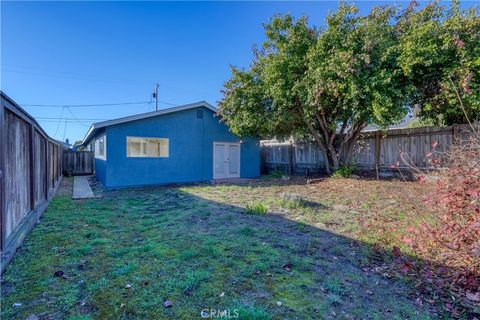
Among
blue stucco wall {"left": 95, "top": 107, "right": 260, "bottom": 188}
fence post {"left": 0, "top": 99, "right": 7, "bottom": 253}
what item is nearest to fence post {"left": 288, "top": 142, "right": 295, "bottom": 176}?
blue stucco wall {"left": 95, "top": 107, "right": 260, "bottom": 188}

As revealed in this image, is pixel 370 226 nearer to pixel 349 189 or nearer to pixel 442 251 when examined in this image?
pixel 442 251

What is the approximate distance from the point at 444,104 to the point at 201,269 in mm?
8878

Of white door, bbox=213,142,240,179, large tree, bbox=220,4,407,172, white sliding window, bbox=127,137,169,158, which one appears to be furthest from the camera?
white door, bbox=213,142,240,179

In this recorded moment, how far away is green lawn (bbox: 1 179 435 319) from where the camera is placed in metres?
2.28

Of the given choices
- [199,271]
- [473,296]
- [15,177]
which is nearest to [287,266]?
[199,271]

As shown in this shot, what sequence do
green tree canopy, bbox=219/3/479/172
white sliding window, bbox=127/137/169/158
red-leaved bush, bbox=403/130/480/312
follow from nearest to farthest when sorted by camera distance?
red-leaved bush, bbox=403/130/480/312
green tree canopy, bbox=219/3/479/172
white sliding window, bbox=127/137/169/158

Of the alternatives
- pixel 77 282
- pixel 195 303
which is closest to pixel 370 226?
pixel 195 303

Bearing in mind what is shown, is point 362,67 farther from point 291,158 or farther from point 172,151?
point 172,151

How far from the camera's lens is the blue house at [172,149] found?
9.75m

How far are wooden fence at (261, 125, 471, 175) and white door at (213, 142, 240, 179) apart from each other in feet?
8.59

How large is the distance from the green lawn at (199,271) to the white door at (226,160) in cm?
705

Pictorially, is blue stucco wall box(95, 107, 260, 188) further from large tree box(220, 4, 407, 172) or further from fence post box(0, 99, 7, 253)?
fence post box(0, 99, 7, 253)

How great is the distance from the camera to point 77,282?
2691 mm

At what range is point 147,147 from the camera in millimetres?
10492
